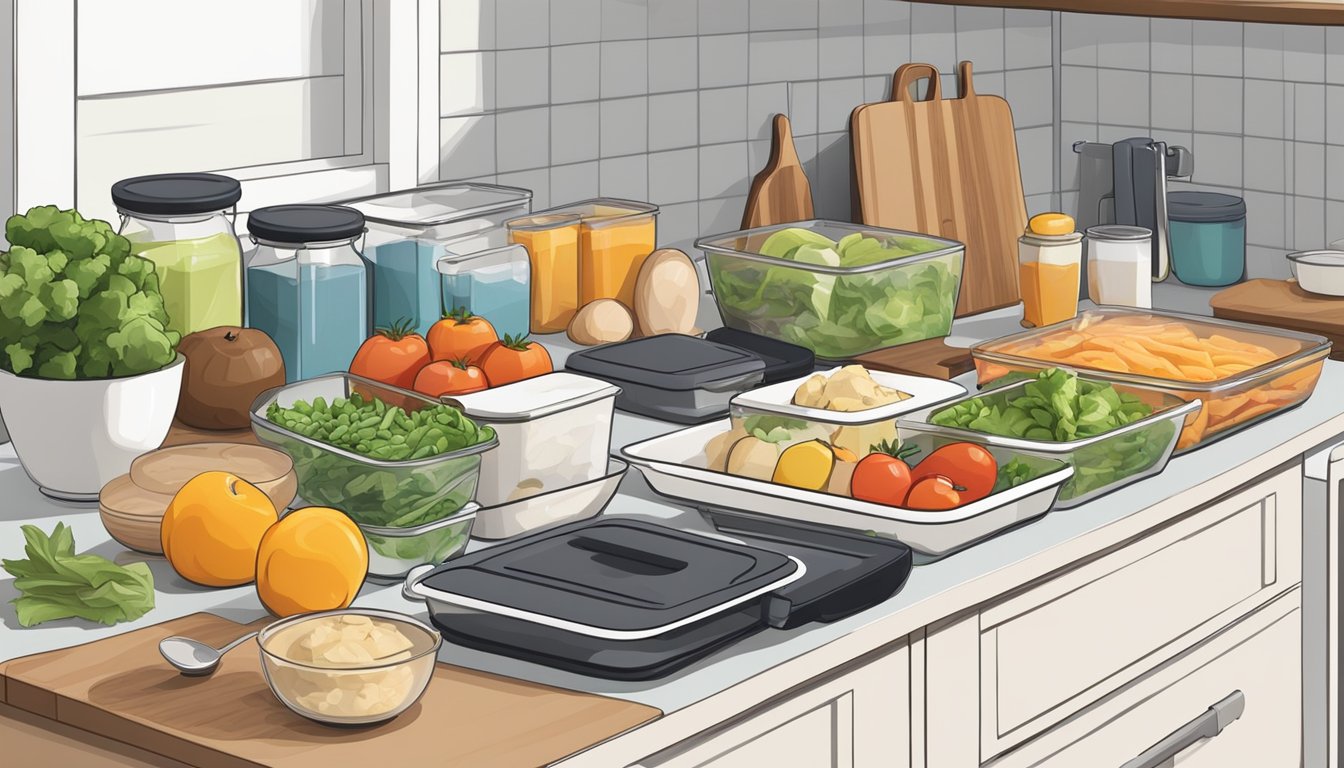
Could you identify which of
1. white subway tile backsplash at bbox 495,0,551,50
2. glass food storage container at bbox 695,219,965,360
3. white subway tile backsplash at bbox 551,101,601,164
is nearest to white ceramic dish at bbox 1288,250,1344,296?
glass food storage container at bbox 695,219,965,360

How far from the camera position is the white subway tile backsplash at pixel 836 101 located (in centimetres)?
296

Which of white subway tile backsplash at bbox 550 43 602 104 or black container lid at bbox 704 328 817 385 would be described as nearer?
black container lid at bbox 704 328 817 385

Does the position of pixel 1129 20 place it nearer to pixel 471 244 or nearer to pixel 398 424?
pixel 471 244

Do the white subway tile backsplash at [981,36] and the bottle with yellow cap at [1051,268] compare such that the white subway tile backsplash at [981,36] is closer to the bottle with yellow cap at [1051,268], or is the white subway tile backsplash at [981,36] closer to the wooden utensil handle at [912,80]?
the wooden utensil handle at [912,80]

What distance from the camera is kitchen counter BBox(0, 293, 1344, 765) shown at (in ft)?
4.46

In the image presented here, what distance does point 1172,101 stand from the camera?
328cm

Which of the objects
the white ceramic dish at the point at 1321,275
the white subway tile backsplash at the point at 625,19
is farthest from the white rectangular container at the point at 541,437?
the white ceramic dish at the point at 1321,275

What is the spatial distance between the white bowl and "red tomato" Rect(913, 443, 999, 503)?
2.56 ft

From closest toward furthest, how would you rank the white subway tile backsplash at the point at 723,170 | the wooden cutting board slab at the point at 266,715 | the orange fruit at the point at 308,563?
the wooden cutting board slab at the point at 266,715 → the orange fruit at the point at 308,563 → the white subway tile backsplash at the point at 723,170

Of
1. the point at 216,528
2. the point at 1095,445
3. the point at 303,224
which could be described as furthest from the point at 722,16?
the point at 216,528

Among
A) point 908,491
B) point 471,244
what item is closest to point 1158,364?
point 908,491

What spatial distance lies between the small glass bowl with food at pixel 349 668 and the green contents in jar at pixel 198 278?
30.2 inches

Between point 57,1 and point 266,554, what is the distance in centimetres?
90

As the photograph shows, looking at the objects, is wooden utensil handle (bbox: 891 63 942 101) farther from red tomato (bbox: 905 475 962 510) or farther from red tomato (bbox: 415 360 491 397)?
red tomato (bbox: 905 475 962 510)
